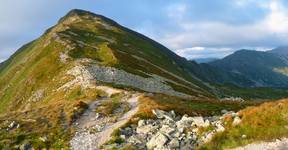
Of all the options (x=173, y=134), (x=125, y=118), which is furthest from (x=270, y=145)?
(x=125, y=118)

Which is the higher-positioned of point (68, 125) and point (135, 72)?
point (135, 72)

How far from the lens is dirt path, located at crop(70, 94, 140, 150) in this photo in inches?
1492

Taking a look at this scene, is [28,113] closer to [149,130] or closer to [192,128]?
[149,130]

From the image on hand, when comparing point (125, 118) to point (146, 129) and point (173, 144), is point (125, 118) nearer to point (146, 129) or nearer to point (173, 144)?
point (146, 129)

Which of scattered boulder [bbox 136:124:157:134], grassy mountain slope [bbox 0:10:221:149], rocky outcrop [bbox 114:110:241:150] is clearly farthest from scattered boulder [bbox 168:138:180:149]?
grassy mountain slope [bbox 0:10:221:149]

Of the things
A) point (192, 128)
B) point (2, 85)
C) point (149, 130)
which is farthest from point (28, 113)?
point (2, 85)

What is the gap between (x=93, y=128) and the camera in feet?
145

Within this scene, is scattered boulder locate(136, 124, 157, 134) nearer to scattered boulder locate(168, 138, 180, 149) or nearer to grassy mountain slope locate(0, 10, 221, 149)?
scattered boulder locate(168, 138, 180, 149)

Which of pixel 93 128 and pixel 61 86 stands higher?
pixel 61 86

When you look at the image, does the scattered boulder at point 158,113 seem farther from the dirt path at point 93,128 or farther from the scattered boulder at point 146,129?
the scattered boulder at point 146,129

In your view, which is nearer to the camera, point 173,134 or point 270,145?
point 270,145

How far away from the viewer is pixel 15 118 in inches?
2051

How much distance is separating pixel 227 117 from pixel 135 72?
68987 mm

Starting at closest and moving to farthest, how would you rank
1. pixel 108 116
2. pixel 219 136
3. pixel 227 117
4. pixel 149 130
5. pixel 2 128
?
1. pixel 219 136
2. pixel 227 117
3. pixel 149 130
4. pixel 2 128
5. pixel 108 116
